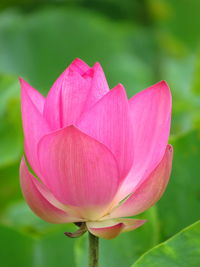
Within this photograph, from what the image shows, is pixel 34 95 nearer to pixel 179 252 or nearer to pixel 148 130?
pixel 148 130

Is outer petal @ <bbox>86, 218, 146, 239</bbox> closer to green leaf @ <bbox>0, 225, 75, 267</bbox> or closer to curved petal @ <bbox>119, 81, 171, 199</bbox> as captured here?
curved petal @ <bbox>119, 81, 171, 199</bbox>

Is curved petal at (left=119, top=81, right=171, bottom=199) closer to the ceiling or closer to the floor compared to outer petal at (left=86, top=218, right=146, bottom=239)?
closer to the ceiling

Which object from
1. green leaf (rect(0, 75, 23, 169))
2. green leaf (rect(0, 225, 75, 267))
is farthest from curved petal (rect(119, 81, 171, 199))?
green leaf (rect(0, 75, 23, 169))

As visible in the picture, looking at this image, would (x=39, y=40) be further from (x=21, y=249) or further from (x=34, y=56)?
(x=21, y=249)

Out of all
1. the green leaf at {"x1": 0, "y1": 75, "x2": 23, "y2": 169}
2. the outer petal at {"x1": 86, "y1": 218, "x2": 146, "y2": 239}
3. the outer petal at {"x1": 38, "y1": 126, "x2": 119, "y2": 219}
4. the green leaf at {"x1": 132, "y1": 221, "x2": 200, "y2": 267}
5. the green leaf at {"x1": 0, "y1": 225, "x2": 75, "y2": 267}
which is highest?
the outer petal at {"x1": 38, "y1": 126, "x2": 119, "y2": 219}

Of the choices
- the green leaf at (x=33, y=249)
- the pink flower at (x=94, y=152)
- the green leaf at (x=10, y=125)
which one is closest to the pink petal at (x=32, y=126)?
the pink flower at (x=94, y=152)

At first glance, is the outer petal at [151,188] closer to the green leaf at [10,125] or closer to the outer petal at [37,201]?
the outer petal at [37,201]

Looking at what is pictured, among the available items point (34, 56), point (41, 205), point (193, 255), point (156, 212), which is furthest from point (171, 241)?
point (34, 56)
